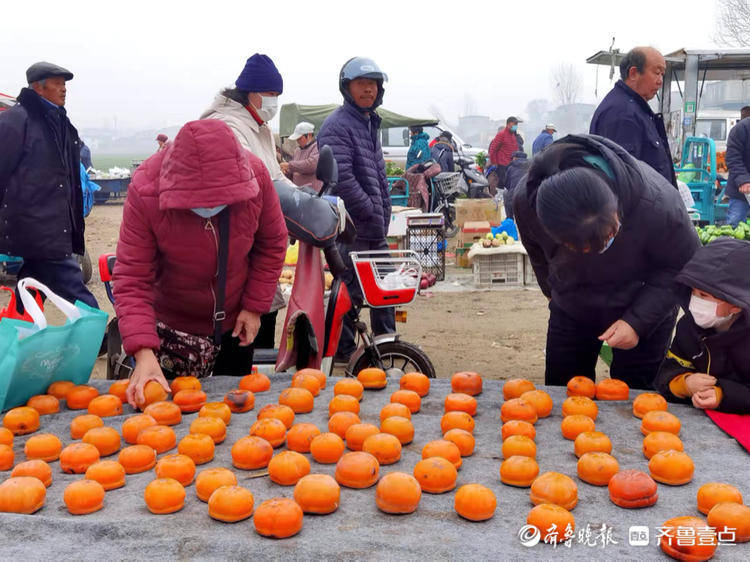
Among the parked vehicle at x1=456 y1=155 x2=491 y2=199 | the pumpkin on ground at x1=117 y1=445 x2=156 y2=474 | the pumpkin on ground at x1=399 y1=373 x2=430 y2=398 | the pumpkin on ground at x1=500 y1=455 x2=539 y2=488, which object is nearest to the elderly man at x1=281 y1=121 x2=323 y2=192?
the parked vehicle at x1=456 y1=155 x2=491 y2=199

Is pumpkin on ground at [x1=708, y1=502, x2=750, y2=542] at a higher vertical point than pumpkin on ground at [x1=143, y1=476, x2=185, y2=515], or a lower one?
higher

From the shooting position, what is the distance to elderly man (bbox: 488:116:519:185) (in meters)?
18.0

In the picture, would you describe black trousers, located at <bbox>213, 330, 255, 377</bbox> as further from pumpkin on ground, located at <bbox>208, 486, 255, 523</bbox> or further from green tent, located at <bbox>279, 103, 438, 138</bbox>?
green tent, located at <bbox>279, 103, 438, 138</bbox>

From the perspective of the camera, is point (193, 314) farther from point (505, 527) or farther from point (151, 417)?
point (505, 527)

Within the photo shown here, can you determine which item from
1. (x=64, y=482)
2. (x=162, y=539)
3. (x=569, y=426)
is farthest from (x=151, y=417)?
(x=569, y=426)

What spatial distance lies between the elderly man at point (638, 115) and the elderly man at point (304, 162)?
16.4ft

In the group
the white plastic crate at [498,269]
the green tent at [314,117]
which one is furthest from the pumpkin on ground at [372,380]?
the green tent at [314,117]

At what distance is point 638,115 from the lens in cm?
493

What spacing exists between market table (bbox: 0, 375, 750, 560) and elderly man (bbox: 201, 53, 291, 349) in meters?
2.19

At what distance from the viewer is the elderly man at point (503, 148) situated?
18.0m

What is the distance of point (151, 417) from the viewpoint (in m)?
2.57

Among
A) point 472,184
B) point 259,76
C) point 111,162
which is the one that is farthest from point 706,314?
point 111,162

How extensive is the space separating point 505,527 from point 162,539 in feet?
2.93

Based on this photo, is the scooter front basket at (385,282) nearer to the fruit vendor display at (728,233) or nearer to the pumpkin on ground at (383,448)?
the pumpkin on ground at (383,448)
